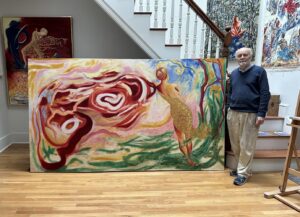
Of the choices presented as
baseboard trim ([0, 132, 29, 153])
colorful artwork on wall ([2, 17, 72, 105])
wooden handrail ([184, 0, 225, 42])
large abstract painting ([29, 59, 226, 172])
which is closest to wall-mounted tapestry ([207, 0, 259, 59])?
wooden handrail ([184, 0, 225, 42])

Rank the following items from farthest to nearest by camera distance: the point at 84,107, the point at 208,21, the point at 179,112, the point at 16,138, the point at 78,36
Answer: the point at 16,138, the point at 78,36, the point at 208,21, the point at 179,112, the point at 84,107

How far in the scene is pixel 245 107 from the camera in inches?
102

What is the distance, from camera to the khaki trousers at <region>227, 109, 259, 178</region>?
8.58 ft

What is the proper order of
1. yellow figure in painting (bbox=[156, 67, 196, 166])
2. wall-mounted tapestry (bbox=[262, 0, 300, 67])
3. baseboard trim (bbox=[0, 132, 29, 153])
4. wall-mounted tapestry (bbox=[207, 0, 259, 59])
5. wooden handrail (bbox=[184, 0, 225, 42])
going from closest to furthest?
yellow figure in painting (bbox=[156, 67, 196, 166]), wooden handrail (bbox=[184, 0, 225, 42]), wall-mounted tapestry (bbox=[262, 0, 300, 67]), baseboard trim (bbox=[0, 132, 29, 153]), wall-mounted tapestry (bbox=[207, 0, 259, 59])

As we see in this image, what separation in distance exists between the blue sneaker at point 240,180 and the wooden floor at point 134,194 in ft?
0.17

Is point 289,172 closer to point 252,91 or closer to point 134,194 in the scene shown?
point 252,91

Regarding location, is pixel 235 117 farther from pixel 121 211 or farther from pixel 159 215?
pixel 121 211

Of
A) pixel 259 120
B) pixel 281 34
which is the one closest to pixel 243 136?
pixel 259 120

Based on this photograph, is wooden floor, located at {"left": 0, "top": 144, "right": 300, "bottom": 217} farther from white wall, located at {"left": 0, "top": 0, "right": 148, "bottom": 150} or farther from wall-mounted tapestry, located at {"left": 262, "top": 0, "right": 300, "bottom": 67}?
wall-mounted tapestry, located at {"left": 262, "top": 0, "right": 300, "bottom": 67}

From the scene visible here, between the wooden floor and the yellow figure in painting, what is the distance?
1.08 feet

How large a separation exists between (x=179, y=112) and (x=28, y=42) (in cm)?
254

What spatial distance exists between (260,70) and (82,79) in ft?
6.29

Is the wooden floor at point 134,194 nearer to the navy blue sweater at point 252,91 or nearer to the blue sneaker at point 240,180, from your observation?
the blue sneaker at point 240,180

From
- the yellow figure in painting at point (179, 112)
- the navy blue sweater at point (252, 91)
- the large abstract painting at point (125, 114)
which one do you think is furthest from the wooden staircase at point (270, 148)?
the navy blue sweater at point (252, 91)
